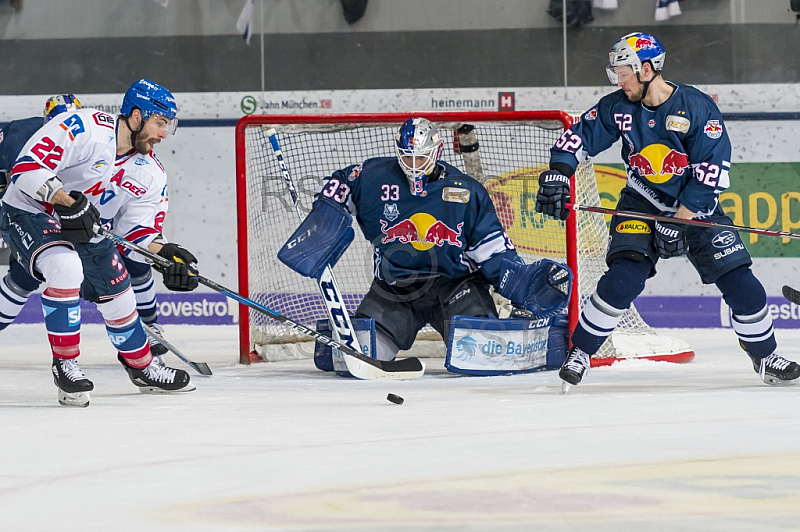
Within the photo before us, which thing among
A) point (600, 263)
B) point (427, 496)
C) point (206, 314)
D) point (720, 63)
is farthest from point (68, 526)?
point (720, 63)

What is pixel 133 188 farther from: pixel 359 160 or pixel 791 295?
pixel 791 295

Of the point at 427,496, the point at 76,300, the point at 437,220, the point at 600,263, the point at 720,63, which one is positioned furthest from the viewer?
the point at 720,63

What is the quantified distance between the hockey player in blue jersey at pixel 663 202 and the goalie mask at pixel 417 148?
21.0 inches

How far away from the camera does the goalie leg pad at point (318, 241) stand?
3.81 m

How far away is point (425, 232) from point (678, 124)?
96 cm

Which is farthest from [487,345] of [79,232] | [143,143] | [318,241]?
[79,232]

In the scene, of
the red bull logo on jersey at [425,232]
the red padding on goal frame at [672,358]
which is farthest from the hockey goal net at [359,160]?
the red bull logo on jersey at [425,232]

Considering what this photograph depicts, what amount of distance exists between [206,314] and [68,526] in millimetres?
3757

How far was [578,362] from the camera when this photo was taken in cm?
331

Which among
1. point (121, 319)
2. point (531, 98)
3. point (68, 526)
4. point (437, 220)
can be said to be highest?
point (531, 98)

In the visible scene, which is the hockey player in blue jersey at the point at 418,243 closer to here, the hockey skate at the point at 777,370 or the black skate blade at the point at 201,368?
the black skate blade at the point at 201,368

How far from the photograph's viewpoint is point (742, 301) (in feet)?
10.8

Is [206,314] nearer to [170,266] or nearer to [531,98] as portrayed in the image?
[531,98]

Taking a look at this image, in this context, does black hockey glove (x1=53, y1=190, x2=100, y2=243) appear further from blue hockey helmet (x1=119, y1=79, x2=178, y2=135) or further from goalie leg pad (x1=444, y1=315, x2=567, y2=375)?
goalie leg pad (x1=444, y1=315, x2=567, y2=375)
